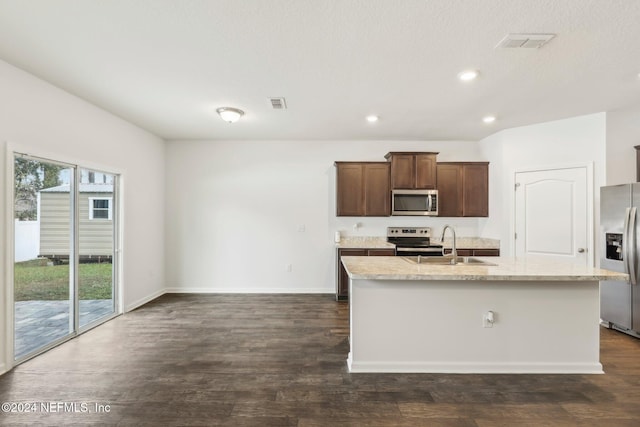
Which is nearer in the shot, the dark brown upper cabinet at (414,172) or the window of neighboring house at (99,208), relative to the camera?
the window of neighboring house at (99,208)

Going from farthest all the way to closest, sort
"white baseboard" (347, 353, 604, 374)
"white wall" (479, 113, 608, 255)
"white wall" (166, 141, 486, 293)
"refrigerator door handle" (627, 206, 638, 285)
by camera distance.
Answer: "white wall" (166, 141, 486, 293), "white wall" (479, 113, 608, 255), "refrigerator door handle" (627, 206, 638, 285), "white baseboard" (347, 353, 604, 374)

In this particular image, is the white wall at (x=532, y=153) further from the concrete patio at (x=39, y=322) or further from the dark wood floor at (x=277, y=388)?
the concrete patio at (x=39, y=322)

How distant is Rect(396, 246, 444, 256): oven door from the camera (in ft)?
15.7

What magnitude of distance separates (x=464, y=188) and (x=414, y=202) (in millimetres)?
892

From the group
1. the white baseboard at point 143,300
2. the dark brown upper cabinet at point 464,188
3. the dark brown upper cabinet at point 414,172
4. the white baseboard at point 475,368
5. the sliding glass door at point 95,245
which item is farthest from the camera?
the dark brown upper cabinet at point 464,188

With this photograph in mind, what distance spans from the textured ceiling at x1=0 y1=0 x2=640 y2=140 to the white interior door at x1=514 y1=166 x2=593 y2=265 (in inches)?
34.2

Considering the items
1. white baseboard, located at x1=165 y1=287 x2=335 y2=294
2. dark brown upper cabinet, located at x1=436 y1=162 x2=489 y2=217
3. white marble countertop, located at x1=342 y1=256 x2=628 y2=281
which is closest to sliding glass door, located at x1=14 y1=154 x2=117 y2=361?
white baseboard, located at x1=165 y1=287 x2=335 y2=294

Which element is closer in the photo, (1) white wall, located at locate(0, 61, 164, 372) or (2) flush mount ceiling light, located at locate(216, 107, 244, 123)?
(1) white wall, located at locate(0, 61, 164, 372)

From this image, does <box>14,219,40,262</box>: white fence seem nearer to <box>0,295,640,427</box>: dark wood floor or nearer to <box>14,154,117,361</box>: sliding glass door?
<box>14,154,117,361</box>: sliding glass door

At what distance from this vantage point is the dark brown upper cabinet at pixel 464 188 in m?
5.04

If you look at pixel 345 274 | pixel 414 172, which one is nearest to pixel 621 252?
pixel 414 172

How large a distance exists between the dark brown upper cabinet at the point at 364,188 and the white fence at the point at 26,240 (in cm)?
372

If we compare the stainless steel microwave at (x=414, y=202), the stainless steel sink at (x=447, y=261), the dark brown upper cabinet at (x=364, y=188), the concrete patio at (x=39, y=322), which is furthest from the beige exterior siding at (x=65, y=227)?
the stainless steel microwave at (x=414, y=202)

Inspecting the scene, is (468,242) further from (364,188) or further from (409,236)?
(364,188)
